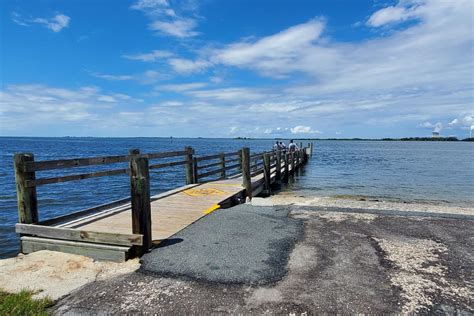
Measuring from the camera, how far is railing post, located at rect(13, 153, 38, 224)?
16.1 ft

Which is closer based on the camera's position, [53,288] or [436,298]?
[436,298]

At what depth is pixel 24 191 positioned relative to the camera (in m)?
5.01

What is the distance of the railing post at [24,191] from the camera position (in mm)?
4918

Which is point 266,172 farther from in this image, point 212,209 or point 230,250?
point 230,250

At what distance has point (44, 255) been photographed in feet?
15.7

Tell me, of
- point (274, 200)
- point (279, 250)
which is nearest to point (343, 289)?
point (279, 250)

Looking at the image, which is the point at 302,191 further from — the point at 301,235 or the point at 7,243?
the point at 7,243

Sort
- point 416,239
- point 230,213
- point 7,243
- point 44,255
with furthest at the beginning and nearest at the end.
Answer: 1. point 7,243
2. point 230,213
3. point 416,239
4. point 44,255

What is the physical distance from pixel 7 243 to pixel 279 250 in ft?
26.0

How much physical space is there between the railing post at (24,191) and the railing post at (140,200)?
1732 mm

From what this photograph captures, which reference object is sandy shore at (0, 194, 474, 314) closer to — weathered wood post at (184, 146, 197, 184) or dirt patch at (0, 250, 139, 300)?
dirt patch at (0, 250, 139, 300)

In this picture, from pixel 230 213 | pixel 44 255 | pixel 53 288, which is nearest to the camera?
pixel 53 288

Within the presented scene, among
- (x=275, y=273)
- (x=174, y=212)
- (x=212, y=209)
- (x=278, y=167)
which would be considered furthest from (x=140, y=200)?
(x=278, y=167)

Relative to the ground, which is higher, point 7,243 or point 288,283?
point 288,283
